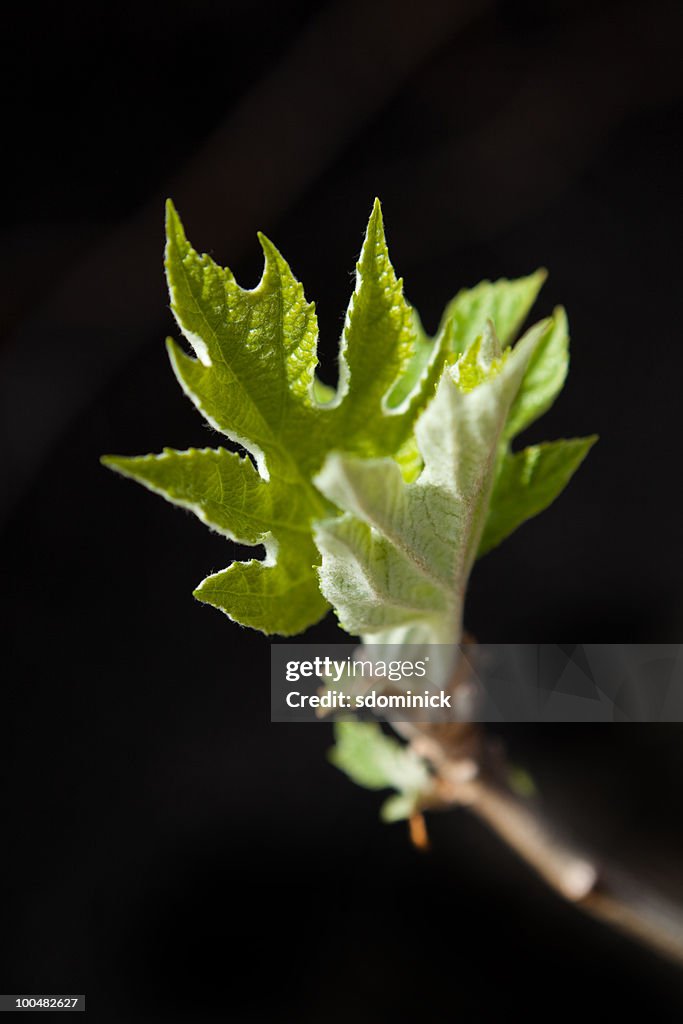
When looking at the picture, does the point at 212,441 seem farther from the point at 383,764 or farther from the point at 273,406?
the point at 273,406

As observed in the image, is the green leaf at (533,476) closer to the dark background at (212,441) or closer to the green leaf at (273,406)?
the green leaf at (273,406)

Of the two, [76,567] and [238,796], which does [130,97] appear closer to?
[76,567]

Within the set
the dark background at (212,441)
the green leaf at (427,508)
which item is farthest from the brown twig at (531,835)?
the dark background at (212,441)

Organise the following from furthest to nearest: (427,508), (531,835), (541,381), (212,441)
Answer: (212,441) < (531,835) < (541,381) < (427,508)

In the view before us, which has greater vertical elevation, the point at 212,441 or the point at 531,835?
the point at 212,441

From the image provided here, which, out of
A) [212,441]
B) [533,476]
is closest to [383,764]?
[533,476]

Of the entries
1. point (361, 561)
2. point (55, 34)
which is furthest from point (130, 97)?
point (361, 561)

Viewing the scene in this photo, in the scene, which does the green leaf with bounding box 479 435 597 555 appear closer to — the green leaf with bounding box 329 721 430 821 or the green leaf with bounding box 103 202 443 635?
the green leaf with bounding box 103 202 443 635
